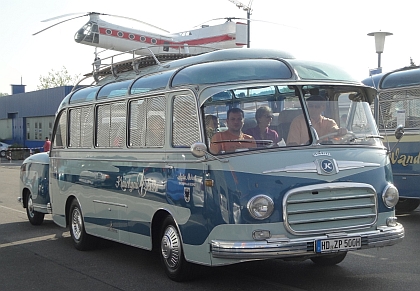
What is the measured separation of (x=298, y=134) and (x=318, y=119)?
1.15 feet

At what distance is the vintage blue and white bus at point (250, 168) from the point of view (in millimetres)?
7043

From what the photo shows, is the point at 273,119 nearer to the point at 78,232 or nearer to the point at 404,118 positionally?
the point at 78,232

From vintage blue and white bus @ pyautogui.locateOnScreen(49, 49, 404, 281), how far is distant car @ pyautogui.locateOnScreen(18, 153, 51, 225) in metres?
Result: 4.28

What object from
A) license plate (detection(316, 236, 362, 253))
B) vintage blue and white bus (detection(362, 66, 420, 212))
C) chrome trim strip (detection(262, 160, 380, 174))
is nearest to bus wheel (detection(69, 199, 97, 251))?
chrome trim strip (detection(262, 160, 380, 174))

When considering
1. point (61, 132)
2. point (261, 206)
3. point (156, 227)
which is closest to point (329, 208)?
point (261, 206)

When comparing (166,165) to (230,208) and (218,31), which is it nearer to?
(230,208)

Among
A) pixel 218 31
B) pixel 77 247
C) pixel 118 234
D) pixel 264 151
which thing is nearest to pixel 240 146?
pixel 264 151

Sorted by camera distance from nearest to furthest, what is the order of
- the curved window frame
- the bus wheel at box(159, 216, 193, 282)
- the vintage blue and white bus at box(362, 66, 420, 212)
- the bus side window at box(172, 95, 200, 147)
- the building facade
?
the curved window frame → the bus side window at box(172, 95, 200, 147) → the bus wheel at box(159, 216, 193, 282) → the vintage blue and white bus at box(362, 66, 420, 212) → the building facade

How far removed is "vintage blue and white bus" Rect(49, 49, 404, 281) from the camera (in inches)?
277

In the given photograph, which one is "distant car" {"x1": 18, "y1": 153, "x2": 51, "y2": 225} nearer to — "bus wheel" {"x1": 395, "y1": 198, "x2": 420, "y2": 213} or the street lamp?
"bus wheel" {"x1": 395, "y1": 198, "x2": 420, "y2": 213}

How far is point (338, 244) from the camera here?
280 inches

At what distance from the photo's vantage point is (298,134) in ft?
24.8

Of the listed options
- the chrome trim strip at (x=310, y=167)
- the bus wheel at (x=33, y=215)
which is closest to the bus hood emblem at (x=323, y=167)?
the chrome trim strip at (x=310, y=167)

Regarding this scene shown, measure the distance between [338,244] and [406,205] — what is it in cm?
789
